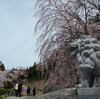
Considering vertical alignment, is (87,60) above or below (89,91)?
above

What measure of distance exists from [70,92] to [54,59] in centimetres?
423

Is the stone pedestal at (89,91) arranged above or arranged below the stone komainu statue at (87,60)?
below

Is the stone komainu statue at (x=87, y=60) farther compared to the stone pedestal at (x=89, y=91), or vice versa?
the stone komainu statue at (x=87, y=60)

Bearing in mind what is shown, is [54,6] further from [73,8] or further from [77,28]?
[77,28]

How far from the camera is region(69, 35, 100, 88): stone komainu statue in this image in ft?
22.4

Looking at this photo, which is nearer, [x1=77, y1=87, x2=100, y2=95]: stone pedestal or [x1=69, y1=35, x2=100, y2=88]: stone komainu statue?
[x1=77, y1=87, x2=100, y2=95]: stone pedestal

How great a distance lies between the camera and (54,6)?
54.1 feet

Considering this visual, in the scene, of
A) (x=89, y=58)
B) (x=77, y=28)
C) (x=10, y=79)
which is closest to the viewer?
(x=89, y=58)

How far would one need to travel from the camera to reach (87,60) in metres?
6.80

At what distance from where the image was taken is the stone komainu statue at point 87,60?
22.4 ft

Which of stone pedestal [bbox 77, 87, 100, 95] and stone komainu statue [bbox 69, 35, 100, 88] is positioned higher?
stone komainu statue [bbox 69, 35, 100, 88]

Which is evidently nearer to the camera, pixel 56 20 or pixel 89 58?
pixel 89 58

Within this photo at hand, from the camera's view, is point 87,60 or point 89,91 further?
point 87,60

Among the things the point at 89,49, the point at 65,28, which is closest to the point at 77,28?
the point at 65,28
